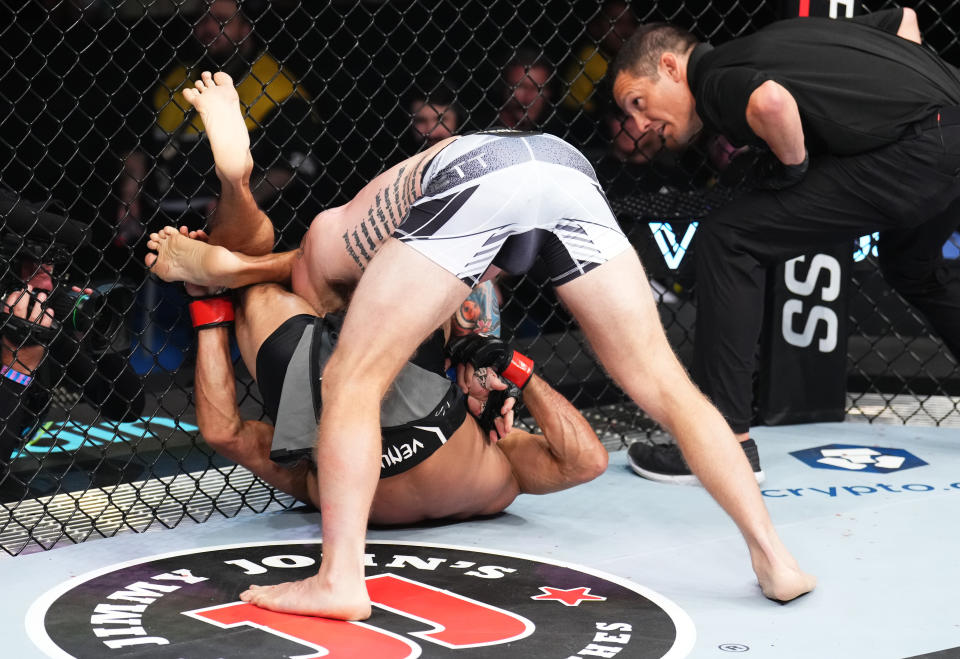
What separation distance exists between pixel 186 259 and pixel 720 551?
1.21 meters

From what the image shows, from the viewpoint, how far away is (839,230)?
2846 millimetres

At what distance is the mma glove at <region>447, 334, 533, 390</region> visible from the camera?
2396 mm

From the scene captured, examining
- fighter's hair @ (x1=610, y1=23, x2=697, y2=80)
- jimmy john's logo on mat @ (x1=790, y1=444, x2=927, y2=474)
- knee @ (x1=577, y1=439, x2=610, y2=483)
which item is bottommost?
jimmy john's logo on mat @ (x1=790, y1=444, x2=927, y2=474)

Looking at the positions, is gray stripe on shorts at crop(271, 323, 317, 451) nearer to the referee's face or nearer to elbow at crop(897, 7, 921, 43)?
the referee's face

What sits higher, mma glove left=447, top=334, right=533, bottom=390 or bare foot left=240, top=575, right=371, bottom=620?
mma glove left=447, top=334, right=533, bottom=390

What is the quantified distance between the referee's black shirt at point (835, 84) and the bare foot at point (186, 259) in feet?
3.74

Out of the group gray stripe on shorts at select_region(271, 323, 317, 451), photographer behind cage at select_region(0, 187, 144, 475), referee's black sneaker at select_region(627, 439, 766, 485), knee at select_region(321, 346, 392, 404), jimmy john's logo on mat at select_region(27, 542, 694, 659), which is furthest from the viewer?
referee's black sneaker at select_region(627, 439, 766, 485)

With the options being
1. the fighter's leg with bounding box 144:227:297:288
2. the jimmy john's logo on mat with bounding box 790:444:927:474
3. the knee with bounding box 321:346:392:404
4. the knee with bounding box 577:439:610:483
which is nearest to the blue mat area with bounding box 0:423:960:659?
the jimmy john's logo on mat with bounding box 790:444:927:474

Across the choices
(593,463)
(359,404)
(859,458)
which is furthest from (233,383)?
(859,458)

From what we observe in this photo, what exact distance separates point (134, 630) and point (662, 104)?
1643 mm

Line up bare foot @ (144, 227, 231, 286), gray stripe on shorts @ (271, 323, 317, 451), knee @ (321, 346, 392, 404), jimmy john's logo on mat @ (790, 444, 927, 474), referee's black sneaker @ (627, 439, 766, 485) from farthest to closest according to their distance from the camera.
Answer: jimmy john's logo on mat @ (790, 444, 927, 474) → referee's black sneaker @ (627, 439, 766, 485) → bare foot @ (144, 227, 231, 286) → gray stripe on shorts @ (271, 323, 317, 451) → knee @ (321, 346, 392, 404)

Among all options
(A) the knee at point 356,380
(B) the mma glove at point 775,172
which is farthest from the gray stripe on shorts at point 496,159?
(B) the mma glove at point 775,172

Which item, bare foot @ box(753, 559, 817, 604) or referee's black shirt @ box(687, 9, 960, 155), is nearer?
bare foot @ box(753, 559, 817, 604)

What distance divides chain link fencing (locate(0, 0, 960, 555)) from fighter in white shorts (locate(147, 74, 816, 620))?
2.74 ft
